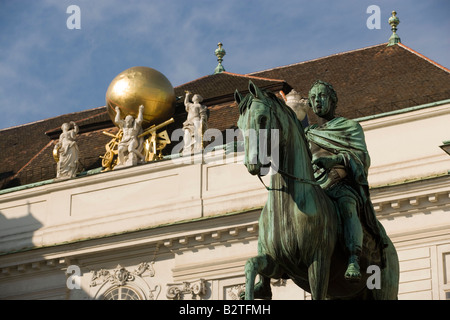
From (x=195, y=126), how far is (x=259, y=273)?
19.9 meters

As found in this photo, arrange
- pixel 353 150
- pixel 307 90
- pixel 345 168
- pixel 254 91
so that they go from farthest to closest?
pixel 307 90
pixel 353 150
pixel 345 168
pixel 254 91

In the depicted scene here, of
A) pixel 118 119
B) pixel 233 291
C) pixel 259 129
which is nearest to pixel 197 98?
pixel 118 119

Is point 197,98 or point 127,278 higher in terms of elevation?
point 197,98

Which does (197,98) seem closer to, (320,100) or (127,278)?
(127,278)

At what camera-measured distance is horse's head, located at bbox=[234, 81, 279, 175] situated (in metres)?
10.4

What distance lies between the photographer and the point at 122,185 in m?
31.0

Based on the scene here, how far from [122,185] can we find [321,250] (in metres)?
20.6

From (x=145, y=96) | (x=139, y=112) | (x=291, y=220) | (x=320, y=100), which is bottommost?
(x=291, y=220)

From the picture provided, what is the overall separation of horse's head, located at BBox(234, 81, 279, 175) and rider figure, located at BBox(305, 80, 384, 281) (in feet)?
2.24

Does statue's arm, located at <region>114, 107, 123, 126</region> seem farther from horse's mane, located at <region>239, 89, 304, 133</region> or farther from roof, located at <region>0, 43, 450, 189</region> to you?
horse's mane, located at <region>239, 89, 304, 133</region>

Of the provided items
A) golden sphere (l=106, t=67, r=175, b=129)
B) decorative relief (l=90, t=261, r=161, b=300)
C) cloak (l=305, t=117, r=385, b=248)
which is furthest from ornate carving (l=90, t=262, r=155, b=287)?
cloak (l=305, t=117, r=385, b=248)

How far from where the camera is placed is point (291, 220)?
34.8 ft

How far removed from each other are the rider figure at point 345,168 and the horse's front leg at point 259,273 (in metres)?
0.61

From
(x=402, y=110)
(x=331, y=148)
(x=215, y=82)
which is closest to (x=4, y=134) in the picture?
(x=215, y=82)
